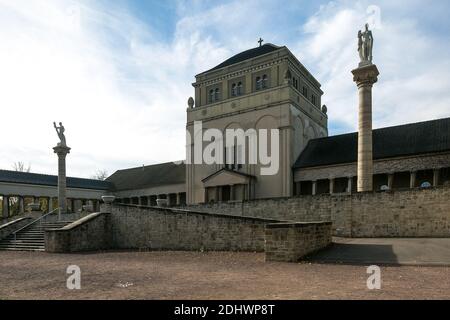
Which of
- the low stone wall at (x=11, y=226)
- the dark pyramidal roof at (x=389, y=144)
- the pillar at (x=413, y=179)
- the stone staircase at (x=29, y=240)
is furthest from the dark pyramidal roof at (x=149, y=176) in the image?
the pillar at (x=413, y=179)

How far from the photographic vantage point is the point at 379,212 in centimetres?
1764

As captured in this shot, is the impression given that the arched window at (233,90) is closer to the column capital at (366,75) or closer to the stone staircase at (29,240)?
the column capital at (366,75)

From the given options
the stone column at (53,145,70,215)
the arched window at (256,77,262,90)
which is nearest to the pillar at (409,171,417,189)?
the arched window at (256,77,262,90)

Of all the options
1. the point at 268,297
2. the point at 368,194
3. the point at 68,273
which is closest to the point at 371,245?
the point at 368,194

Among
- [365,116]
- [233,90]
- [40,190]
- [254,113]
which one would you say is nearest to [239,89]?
[233,90]

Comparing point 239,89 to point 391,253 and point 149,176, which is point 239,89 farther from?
point 391,253

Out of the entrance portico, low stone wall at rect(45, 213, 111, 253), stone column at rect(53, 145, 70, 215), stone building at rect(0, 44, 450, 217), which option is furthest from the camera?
the entrance portico

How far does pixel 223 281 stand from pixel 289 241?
4.11 meters

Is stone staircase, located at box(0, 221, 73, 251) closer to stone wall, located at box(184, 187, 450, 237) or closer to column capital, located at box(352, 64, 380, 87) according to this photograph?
stone wall, located at box(184, 187, 450, 237)

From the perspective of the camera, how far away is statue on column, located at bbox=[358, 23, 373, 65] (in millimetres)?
22573

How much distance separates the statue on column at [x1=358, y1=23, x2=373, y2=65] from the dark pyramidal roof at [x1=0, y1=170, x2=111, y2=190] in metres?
42.1

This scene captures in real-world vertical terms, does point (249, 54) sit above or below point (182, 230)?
above

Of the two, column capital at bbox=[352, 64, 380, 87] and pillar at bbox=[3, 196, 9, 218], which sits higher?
column capital at bbox=[352, 64, 380, 87]

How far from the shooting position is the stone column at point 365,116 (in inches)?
864
